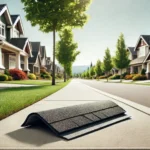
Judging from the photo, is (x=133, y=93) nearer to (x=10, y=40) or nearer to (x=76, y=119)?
(x=76, y=119)

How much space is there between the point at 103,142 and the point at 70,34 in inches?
1390

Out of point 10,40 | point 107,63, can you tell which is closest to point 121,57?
point 107,63

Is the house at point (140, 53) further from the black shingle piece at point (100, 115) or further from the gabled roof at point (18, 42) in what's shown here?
the black shingle piece at point (100, 115)

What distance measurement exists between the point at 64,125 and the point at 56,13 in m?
18.7

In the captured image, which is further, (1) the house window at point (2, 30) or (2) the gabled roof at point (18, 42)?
(2) the gabled roof at point (18, 42)

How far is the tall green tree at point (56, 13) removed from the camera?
21531 millimetres

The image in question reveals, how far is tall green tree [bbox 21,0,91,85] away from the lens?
2153 cm

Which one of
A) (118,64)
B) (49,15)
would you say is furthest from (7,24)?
(118,64)

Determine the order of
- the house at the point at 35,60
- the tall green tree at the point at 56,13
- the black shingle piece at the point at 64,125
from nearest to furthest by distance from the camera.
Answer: the black shingle piece at the point at 64,125
the tall green tree at the point at 56,13
the house at the point at 35,60

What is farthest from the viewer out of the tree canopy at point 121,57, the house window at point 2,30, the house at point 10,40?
the tree canopy at point 121,57

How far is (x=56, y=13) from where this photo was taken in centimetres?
2172

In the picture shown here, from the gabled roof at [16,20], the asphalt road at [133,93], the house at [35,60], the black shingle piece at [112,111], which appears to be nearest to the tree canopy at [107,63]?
the house at [35,60]

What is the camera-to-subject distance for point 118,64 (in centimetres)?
4391

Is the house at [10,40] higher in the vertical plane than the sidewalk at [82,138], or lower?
higher
